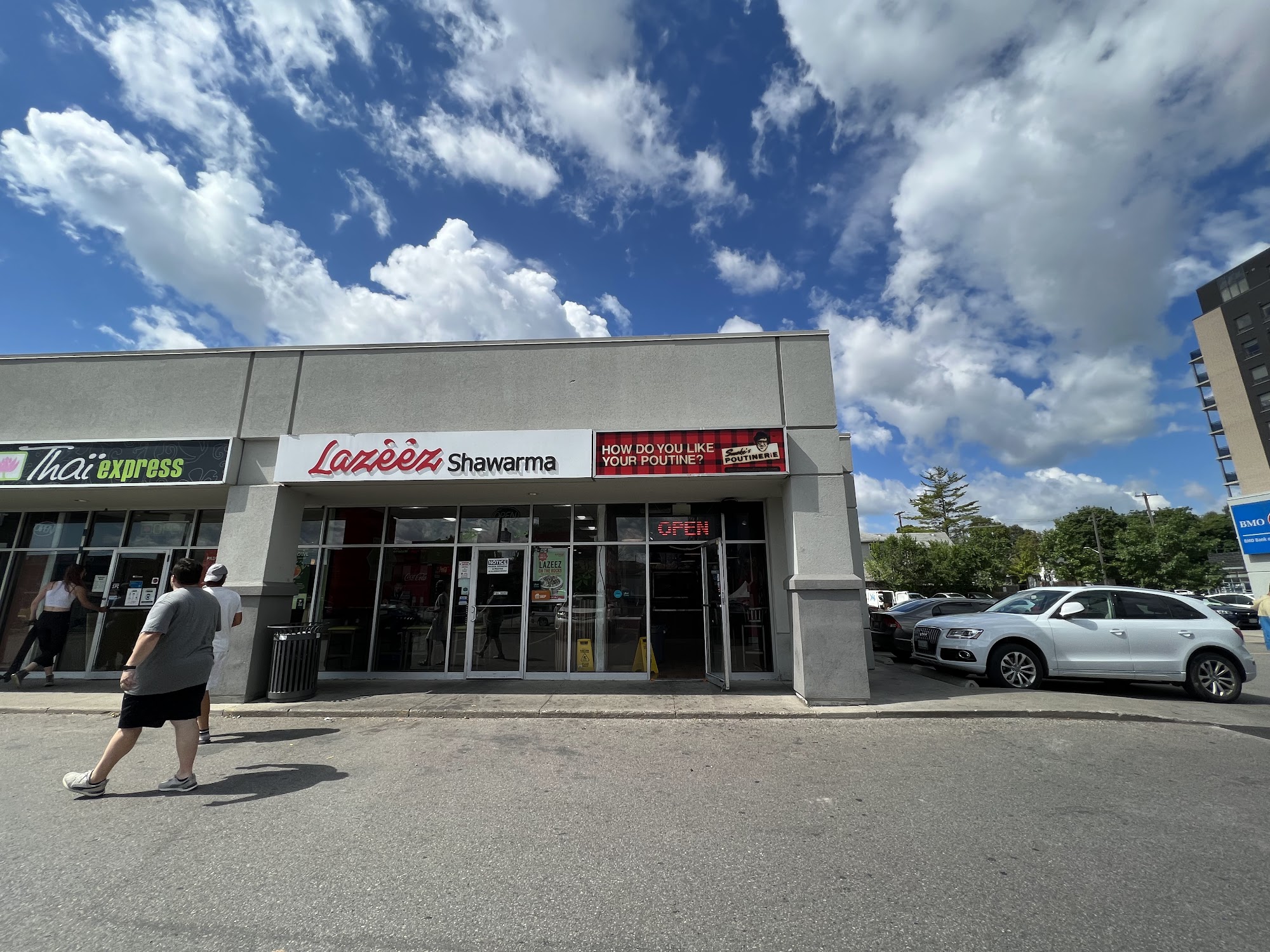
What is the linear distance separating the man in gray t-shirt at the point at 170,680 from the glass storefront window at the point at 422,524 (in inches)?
220

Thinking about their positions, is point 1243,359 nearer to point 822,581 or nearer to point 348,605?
point 822,581

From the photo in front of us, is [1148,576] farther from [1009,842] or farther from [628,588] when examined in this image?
[1009,842]

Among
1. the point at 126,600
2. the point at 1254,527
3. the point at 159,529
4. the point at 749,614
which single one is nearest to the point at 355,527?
the point at 159,529

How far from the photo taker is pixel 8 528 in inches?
436

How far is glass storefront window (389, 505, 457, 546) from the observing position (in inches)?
422

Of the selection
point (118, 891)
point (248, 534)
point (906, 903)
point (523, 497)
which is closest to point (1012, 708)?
point (906, 903)

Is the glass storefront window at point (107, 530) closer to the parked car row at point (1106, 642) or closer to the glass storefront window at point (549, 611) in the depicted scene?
the glass storefront window at point (549, 611)

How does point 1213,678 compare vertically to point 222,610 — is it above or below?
below

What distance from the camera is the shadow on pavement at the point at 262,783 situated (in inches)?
184

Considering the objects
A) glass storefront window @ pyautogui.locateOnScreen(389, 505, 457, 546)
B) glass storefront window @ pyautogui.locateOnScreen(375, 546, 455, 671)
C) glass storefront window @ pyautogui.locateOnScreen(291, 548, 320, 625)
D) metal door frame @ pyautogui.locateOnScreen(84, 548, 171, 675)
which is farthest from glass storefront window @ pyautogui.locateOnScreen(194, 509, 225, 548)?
glass storefront window @ pyautogui.locateOnScreen(375, 546, 455, 671)

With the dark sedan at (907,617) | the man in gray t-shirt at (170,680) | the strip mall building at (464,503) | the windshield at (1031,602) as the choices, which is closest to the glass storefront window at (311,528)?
the strip mall building at (464,503)

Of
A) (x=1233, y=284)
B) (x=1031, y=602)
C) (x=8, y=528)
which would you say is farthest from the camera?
(x=1233, y=284)

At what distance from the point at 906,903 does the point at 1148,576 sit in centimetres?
4044

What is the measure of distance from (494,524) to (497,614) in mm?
1651
